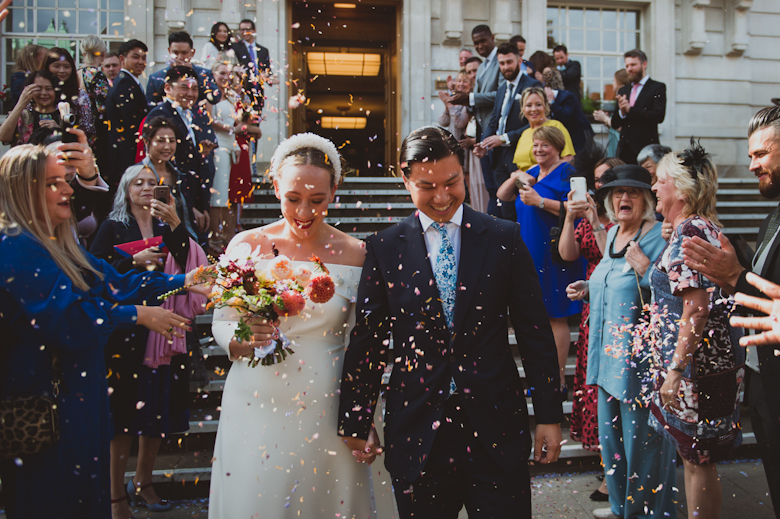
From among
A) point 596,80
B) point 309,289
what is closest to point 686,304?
point 309,289

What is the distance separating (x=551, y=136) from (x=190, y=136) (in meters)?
3.28

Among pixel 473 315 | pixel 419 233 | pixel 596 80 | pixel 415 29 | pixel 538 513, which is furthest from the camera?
pixel 596 80

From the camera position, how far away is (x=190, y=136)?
5.08 meters

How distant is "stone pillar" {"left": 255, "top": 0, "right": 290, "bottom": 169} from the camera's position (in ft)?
30.8

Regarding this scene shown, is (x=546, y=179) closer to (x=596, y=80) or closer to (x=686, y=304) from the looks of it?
(x=686, y=304)

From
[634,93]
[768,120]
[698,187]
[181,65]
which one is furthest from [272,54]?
[768,120]

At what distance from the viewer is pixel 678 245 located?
2.81m

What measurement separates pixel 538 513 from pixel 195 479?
230 centimetres

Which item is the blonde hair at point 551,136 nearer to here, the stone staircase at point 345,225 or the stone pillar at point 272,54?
the stone staircase at point 345,225

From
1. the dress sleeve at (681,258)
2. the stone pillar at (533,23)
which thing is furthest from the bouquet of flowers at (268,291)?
the stone pillar at (533,23)

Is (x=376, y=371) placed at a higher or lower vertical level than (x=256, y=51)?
lower

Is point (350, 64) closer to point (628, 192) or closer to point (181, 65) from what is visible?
point (181, 65)

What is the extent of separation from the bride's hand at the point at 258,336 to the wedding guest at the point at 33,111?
11.3 feet

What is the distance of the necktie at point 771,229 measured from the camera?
8.08 ft
